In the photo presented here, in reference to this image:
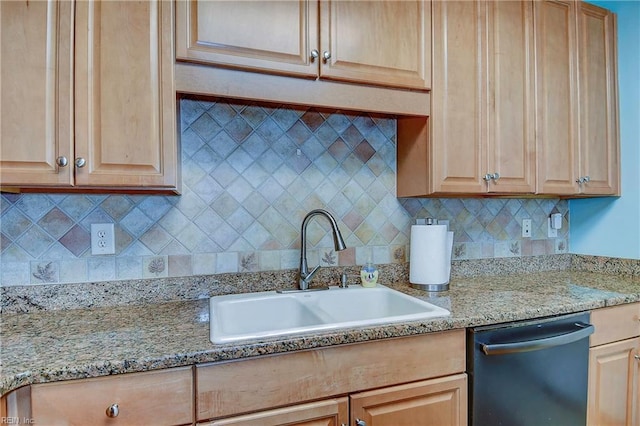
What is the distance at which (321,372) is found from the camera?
42.3 inches

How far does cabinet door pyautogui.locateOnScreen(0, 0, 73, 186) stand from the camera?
3.56 ft

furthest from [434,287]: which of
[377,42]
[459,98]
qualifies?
[377,42]

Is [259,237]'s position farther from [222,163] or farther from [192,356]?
[192,356]

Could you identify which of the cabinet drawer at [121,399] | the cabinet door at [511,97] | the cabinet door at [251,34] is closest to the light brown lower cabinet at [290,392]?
the cabinet drawer at [121,399]

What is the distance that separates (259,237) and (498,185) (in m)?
1.12

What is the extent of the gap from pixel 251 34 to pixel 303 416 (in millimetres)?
1256

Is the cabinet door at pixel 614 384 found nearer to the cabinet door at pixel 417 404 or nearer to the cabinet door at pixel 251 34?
the cabinet door at pixel 417 404

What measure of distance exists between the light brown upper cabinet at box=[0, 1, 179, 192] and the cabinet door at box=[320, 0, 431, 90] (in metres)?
0.57

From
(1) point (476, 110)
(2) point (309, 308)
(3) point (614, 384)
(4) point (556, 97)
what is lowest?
(3) point (614, 384)

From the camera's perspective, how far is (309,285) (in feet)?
5.46

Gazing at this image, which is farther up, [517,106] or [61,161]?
[517,106]

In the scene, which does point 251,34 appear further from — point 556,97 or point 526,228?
point 526,228

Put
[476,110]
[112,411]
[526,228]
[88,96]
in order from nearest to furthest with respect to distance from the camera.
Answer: [112,411] < [88,96] < [476,110] < [526,228]

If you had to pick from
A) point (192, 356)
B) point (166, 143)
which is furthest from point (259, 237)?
point (192, 356)
